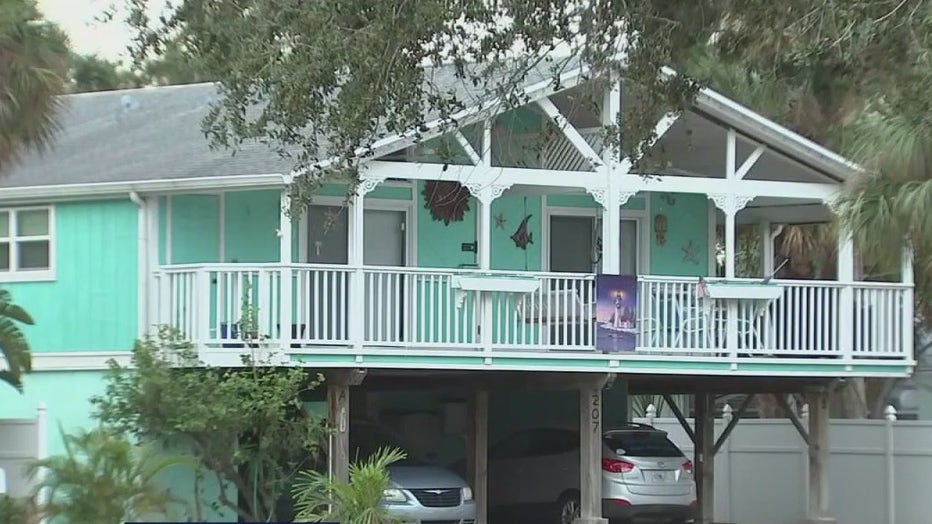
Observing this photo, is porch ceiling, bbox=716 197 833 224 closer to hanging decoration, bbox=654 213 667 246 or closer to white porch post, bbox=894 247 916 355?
hanging decoration, bbox=654 213 667 246

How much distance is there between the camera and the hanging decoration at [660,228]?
2381cm

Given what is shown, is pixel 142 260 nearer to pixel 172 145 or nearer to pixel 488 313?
pixel 172 145

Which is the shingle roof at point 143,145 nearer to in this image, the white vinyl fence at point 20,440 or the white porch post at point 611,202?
the white porch post at point 611,202

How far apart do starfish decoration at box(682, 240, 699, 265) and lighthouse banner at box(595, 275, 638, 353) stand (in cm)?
409

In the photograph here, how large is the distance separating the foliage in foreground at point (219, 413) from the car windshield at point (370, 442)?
2319 mm

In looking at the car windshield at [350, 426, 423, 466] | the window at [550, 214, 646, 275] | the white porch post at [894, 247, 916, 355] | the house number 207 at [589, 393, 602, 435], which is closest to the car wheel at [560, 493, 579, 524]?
→ the house number 207 at [589, 393, 602, 435]

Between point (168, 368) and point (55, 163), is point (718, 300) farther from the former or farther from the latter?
point (55, 163)

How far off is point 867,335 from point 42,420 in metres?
11.4

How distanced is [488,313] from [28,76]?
6.42 metres

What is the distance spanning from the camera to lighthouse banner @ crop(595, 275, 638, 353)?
20.0m

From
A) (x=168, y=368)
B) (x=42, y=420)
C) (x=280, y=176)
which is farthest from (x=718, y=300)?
(x=42, y=420)

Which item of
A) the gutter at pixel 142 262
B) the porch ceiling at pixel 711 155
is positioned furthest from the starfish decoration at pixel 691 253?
the gutter at pixel 142 262

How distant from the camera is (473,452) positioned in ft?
71.7

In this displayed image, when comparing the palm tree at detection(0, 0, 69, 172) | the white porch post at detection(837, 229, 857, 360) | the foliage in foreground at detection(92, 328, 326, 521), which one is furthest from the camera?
the white porch post at detection(837, 229, 857, 360)
